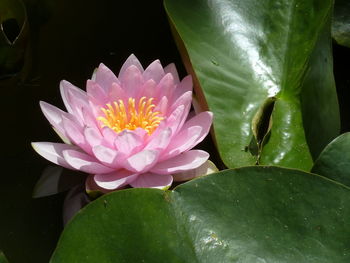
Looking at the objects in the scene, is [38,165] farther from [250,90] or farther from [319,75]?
[319,75]

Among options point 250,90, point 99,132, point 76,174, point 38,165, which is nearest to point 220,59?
point 250,90

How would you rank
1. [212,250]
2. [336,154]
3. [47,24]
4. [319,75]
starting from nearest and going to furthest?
1. [212,250]
2. [336,154]
3. [319,75]
4. [47,24]

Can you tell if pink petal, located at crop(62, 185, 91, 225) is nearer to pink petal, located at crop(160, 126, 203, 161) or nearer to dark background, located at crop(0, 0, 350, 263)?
dark background, located at crop(0, 0, 350, 263)

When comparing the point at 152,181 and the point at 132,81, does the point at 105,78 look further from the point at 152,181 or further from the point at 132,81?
the point at 152,181

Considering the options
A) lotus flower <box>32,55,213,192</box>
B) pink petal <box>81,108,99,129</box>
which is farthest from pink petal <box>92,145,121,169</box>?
pink petal <box>81,108,99,129</box>

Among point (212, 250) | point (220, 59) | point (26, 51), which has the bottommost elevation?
point (212, 250)
